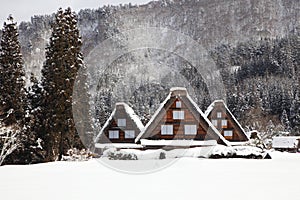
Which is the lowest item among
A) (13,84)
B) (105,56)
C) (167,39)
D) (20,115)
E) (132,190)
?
(132,190)

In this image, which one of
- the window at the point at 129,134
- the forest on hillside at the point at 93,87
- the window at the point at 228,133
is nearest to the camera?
the forest on hillside at the point at 93,87

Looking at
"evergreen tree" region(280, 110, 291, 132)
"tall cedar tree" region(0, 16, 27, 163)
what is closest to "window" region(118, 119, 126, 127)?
"tall cedar tree" region(0, 16, 27, 163)

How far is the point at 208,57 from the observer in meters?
132

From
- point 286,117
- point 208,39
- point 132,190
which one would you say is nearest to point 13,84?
point 132,190

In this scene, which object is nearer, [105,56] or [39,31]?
[105,56]

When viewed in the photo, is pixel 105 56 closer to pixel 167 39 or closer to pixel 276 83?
pixel 276 83

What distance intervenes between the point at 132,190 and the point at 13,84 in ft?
53.1

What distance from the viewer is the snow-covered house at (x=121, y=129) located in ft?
94.9

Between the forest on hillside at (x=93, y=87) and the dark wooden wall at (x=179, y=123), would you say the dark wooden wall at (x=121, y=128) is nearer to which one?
the forest on hillside at (x=93, y=87)

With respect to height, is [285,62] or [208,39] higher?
[208,39]

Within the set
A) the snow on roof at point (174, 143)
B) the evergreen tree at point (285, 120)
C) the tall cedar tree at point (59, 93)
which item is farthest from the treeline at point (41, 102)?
the evergreen tree at point (285, 120)

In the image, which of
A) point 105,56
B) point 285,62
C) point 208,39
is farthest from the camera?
point 208,39

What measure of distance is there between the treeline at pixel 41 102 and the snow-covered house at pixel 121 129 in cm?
678

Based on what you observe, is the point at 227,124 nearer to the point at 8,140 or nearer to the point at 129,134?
the point at 129,134
